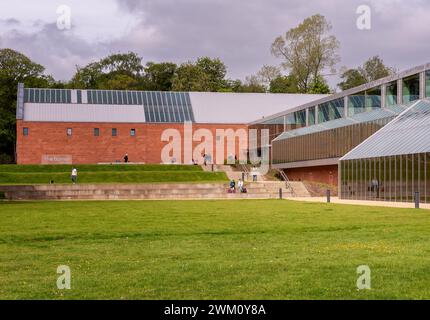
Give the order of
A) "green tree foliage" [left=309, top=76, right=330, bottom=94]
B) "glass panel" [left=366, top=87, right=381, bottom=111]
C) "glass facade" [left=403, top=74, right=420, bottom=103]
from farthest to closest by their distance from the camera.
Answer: "green tree foliage" [left=309, top=76, right=330, bottom=94] → "glass panel" [left=366, top=87, right=381, bottom=111] → "glass facade" [left=403, top=74, right=420, bottom=103]

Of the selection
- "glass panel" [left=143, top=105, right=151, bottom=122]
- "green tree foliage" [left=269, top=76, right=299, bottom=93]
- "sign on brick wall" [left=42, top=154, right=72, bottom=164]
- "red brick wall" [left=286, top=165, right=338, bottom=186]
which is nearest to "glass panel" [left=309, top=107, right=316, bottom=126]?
"red brick wall" [left=286, top=165, right=338, bottom=186]

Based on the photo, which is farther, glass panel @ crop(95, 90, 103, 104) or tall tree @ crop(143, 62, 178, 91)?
tall tree @ crop(143, 62, 178, 91)

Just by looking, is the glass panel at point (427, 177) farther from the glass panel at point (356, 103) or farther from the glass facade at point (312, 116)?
the glass facade at point (312, 116)

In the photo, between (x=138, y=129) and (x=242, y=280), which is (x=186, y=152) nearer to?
(x=138, y=129)

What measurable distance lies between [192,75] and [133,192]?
167ft

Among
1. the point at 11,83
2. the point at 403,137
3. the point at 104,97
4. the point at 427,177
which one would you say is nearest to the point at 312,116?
the point at 403,137

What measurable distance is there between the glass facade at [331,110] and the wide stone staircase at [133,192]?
9902 mm

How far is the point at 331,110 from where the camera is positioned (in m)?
57.5

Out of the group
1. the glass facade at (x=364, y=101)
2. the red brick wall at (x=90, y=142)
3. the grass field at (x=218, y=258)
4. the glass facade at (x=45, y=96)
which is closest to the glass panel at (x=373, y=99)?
the glass facade at (x=364, y=101)

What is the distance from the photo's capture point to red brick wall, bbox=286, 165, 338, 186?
53.1m

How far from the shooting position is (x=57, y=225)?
2025 centimetres

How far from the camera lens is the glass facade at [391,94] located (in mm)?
46562

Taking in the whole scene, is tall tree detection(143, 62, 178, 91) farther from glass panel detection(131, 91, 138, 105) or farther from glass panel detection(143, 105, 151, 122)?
glass panel detection(143, 105, 151, 122)
